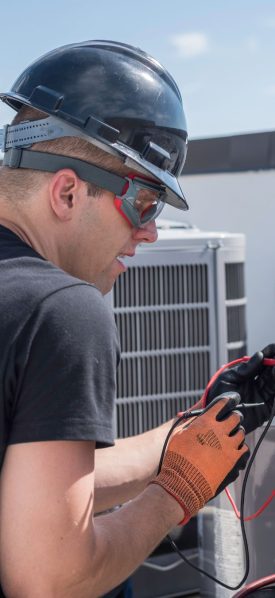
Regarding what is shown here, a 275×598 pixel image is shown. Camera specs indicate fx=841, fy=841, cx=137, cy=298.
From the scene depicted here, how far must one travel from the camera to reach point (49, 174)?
71.1 inches

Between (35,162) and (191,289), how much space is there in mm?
2411

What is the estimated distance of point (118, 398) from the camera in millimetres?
4066

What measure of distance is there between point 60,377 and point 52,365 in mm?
26

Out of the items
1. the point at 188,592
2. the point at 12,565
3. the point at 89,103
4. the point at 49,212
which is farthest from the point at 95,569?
the point at 188,592

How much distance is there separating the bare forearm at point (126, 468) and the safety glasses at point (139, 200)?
714mm

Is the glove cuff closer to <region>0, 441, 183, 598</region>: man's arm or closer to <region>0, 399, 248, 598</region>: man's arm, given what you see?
<region>0, 399, 248, 598</region>: man's arm

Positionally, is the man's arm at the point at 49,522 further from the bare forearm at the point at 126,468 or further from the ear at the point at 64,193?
the bare forearm at the point at 126,468

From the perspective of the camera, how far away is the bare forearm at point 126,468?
230cm

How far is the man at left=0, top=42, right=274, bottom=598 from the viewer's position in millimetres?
1492

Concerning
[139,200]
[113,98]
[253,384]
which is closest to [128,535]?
[253,384]

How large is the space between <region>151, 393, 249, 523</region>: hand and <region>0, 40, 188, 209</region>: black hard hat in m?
0.56

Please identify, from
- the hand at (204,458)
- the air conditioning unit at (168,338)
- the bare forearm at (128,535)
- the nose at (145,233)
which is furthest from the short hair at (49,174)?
→ the air conditioning unit at (168,338)

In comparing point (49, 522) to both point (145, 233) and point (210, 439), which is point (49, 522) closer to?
point (210, 439)

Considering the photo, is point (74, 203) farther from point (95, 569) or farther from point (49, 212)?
point (95, 569)
